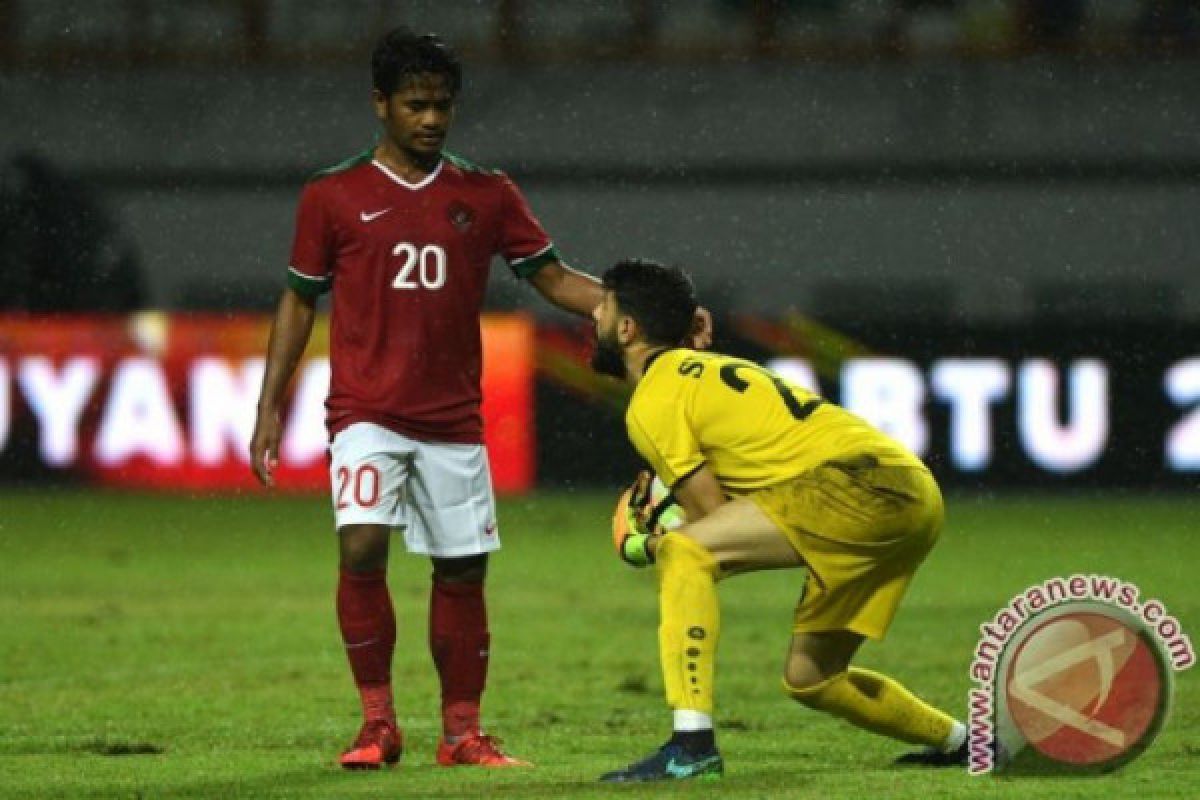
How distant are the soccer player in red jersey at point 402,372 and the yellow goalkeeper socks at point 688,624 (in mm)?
834

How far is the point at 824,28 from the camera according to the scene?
23.9 meters

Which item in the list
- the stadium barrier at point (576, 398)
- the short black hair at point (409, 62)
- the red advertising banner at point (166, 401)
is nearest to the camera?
the short black hair at point (409, 62)

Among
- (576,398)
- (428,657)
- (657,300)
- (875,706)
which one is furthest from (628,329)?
(576,398)

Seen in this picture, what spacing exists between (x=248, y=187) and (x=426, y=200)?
17272 millimetres

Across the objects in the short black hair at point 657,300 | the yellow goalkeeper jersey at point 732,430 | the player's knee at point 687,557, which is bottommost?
the player's knee at point 687,557

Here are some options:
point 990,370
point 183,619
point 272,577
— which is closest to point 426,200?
point 183,619

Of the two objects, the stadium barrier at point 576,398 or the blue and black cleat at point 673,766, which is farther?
the stadium barrier at point 576,398

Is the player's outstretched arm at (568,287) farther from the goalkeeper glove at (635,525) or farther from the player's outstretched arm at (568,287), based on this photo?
the goalkeeper glove at (635,525)

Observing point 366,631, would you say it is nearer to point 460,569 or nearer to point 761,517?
point 460,569

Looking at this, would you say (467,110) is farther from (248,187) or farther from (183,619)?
(183,619)

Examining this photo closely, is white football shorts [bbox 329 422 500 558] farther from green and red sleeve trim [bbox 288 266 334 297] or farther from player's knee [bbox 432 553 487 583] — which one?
green and red sleeve trim [bbox 288 266 334 297]

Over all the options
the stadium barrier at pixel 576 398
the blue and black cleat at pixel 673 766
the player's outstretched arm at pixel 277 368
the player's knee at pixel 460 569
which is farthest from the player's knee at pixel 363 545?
the stadium barrier at pixel 576 398

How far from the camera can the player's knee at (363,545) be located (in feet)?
21.0

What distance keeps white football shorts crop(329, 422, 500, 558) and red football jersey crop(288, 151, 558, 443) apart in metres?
0.04
